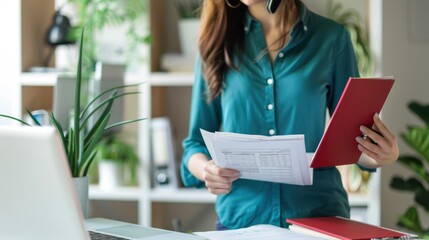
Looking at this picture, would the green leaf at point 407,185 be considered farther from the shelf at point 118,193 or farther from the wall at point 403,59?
the shelf at point 118,193

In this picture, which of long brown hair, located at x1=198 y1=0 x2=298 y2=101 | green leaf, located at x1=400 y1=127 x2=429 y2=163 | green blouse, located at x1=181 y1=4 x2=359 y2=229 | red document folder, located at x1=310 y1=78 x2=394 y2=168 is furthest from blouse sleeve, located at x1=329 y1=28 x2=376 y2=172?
green leaf, located at x1=400 y1=127 x2=429 y2=163

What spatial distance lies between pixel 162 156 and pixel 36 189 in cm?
200

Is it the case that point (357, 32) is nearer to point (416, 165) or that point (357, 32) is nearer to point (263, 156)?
point (416, 165)

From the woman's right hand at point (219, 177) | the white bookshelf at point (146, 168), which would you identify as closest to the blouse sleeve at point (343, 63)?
the woman's right hand at point (219, 177)

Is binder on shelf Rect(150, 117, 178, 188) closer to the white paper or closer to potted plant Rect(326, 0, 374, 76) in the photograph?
potted plant Rect(326, 0, 374, 76)

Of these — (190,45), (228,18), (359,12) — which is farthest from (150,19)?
(228,18)

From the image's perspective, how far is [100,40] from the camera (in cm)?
343

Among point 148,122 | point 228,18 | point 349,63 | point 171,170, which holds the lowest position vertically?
point 171,170

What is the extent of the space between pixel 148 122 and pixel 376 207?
1053 mm

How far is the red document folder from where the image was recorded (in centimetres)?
152

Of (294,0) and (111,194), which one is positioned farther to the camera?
(111,194)

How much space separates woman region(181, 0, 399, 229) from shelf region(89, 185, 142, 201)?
3.99 ft

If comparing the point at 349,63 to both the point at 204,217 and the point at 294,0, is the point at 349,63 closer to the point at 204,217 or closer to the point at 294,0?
the point at 294,0

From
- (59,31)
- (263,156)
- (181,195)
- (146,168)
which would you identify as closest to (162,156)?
(146,168)
